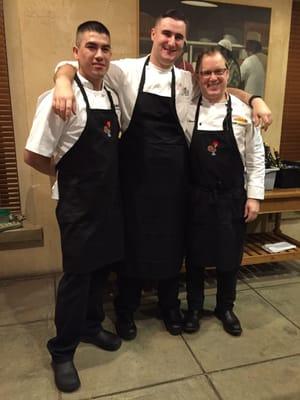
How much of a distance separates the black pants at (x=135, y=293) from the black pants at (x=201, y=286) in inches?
3.4

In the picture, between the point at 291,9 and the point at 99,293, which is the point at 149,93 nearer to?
the point at 99,293

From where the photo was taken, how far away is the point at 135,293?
2021 millimetres

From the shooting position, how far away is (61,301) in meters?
1.61

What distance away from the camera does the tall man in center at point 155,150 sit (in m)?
1.69

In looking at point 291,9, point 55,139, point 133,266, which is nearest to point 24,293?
point 133,266

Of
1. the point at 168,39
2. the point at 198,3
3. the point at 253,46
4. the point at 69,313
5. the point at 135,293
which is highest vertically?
the point at 198,3

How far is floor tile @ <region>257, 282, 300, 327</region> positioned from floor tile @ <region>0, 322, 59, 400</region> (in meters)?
1.46

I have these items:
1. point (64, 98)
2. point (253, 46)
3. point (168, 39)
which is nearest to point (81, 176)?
point (64, 98)

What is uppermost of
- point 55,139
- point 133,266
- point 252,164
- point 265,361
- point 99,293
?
point 55,139

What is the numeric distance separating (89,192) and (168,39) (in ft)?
2.55

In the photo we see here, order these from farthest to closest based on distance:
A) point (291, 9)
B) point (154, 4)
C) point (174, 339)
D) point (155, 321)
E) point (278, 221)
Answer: point (278, 221) → point (291, 9) → point (154, 4) → point (155, 321) → point (174, 339)

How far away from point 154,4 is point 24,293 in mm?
2173

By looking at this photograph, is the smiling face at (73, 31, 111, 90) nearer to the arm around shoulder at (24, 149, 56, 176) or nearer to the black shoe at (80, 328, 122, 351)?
the arm around shoulder at (24, 149, 56, 176)

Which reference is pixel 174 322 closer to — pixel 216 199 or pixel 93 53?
pixel 216 199
